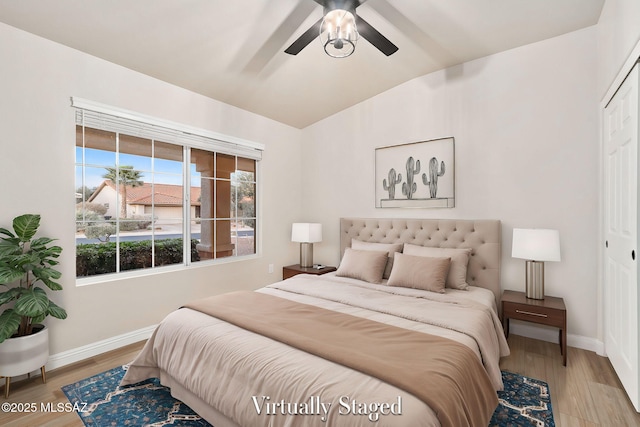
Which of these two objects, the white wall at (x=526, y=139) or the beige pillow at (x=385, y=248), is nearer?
the white wall at (x=526, y=139)

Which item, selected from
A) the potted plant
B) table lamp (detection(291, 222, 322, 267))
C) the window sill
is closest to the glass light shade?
the potted plant

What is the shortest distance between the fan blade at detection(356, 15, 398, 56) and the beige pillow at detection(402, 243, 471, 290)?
6.27 feet

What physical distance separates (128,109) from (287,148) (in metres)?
2.12

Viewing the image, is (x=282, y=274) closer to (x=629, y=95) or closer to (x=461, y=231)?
(x=461, y=231)

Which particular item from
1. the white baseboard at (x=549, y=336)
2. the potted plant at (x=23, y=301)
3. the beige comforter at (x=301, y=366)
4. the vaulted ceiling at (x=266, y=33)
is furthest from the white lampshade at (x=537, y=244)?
the potted plant at (x=23, y=301)

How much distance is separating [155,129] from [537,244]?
12.1ft

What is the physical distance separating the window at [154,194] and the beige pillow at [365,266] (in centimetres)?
145

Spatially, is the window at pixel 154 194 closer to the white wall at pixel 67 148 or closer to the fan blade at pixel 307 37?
the white wall at pixel 67 148

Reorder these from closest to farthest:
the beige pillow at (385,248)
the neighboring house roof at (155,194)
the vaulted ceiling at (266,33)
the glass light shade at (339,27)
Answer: the glass light shade at (339,27) → the vaulted ceiling at (266,33) → the neighboring house roof at (155,194) → the beige pillow at (385,248)

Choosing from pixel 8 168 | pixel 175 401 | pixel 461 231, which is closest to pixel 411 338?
pixel 175 401

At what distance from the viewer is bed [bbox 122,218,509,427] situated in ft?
4.31

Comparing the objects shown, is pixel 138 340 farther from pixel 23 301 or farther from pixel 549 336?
pixel 549 336

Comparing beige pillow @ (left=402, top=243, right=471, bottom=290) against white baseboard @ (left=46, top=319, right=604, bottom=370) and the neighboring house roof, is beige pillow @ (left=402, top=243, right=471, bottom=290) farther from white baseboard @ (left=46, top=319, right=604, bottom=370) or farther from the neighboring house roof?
the neighboring house roof

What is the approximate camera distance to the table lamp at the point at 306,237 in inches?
164
